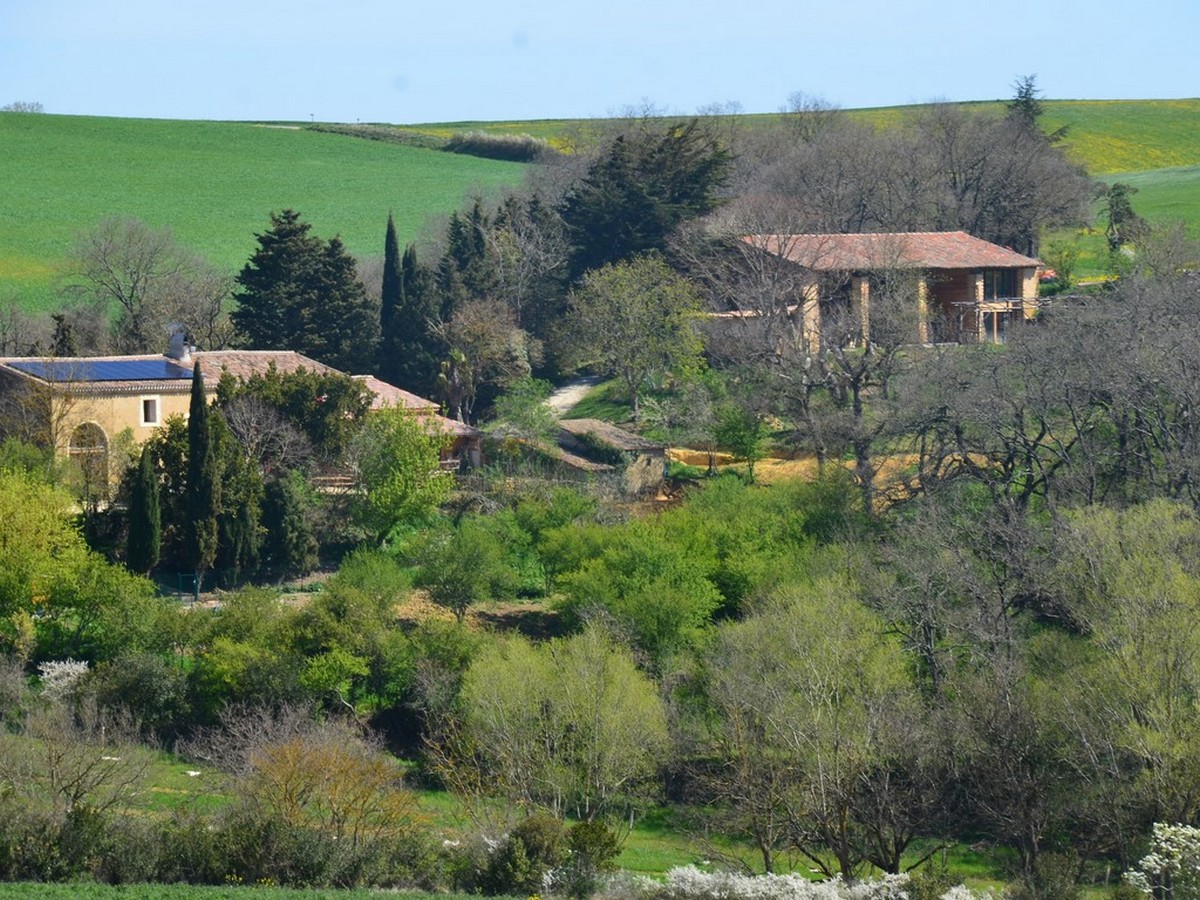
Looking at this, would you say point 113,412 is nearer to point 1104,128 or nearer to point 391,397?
point 391,397

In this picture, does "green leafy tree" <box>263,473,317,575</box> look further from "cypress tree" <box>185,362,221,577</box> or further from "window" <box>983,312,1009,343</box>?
"window" <box>983,312,1009,343</box>

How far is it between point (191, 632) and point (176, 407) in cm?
1356

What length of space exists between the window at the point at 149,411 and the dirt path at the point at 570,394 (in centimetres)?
1270

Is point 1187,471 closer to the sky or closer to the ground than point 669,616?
closer to the sky

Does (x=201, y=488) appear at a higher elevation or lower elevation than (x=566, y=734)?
higher

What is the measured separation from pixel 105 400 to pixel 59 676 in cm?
1368

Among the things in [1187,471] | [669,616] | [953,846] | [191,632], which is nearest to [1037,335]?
[1187,471]

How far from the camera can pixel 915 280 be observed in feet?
192

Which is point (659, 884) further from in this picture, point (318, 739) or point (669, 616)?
point (669, 616)

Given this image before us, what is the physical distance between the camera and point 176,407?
49.2 m

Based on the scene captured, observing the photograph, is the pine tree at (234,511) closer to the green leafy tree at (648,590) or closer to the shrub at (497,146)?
→ the green leafy tree at (648,590)

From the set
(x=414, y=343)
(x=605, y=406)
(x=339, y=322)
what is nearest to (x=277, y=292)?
(x=339, y=322)

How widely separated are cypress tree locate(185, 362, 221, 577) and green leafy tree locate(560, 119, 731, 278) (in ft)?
72.8

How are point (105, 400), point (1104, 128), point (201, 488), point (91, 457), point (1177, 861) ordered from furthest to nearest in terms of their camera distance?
point (1104, 128) < point (105, 400) < point (91, 457) < point (201, 488) < point (1177, 861)
